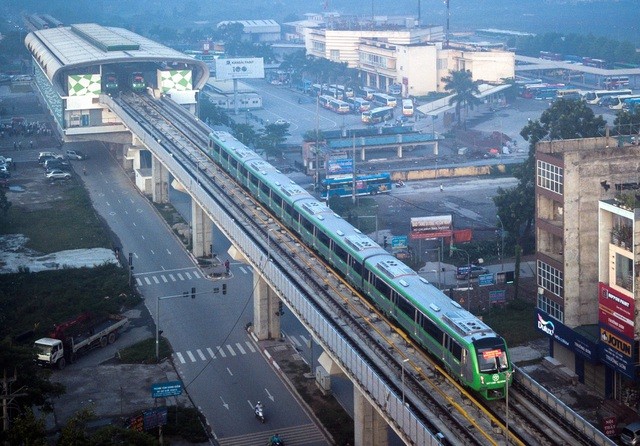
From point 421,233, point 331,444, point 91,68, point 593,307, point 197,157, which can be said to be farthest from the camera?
point 91,68

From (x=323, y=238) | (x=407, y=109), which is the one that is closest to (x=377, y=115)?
(x=407, y=109)

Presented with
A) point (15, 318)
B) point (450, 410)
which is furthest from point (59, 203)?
point (450, 410)

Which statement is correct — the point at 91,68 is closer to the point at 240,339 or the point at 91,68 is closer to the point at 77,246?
the point at 77,246

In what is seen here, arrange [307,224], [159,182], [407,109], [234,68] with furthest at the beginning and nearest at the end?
[234,68], [407,109], [159,182], [307,224]

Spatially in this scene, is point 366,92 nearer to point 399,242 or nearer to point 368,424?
point 399,242

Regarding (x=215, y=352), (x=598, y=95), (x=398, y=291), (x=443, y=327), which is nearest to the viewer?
(x=443, y=327)

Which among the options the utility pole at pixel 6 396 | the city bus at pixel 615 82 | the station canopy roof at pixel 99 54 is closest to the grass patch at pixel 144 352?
the utility pole at pixel 6 396

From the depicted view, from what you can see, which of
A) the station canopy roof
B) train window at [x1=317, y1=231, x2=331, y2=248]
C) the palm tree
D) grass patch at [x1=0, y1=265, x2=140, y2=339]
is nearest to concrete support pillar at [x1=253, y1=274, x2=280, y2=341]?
train window at [x1=317, y1=231, x2=331, y2=248]

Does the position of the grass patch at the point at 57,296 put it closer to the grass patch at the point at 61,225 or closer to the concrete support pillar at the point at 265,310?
the grass patch at the point at 61,225
